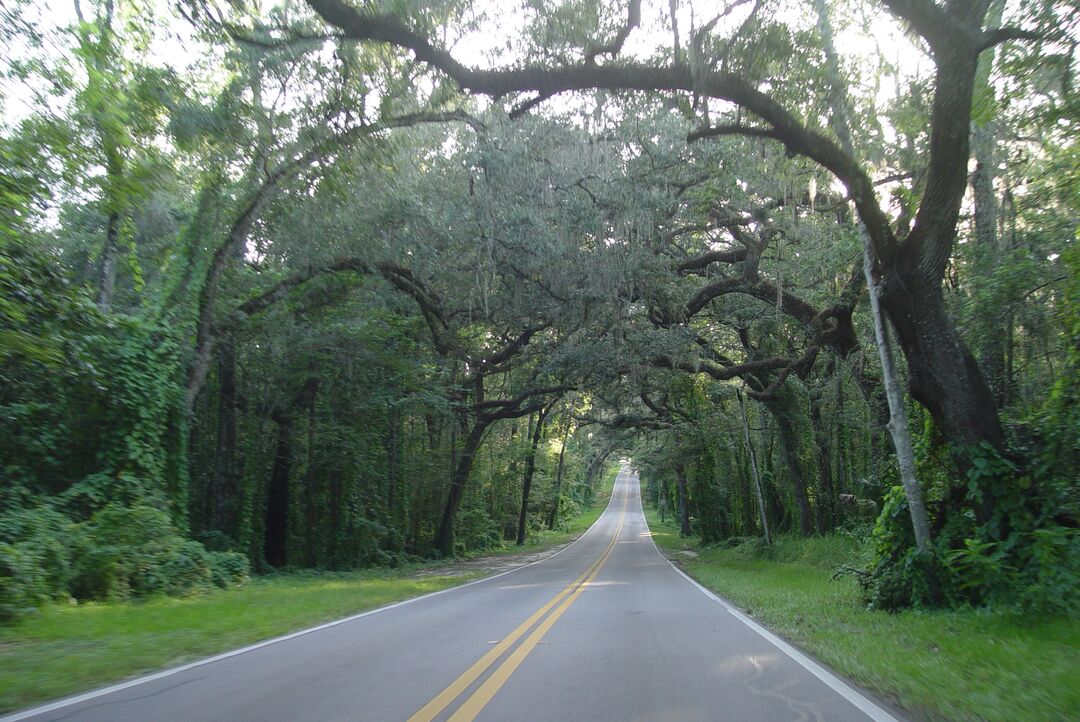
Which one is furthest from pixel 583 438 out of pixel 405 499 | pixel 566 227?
pixel 566 227

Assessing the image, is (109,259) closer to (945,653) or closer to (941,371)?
(941,371)

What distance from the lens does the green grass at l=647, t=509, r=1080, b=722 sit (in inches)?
219

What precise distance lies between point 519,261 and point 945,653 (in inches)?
444

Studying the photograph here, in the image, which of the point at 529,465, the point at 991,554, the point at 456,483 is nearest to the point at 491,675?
the point at 991,554

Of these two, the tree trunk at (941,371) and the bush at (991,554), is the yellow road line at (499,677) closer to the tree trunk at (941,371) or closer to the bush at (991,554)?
the bush at (991,554)

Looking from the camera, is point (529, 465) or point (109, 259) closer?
point (109, 259)

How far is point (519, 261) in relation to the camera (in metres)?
16.5

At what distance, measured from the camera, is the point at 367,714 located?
5.69 meters

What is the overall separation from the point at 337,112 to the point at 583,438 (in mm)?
48838

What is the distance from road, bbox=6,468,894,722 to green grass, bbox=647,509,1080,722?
0.42 meters

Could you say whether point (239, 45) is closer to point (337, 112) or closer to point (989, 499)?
point (337, 112)

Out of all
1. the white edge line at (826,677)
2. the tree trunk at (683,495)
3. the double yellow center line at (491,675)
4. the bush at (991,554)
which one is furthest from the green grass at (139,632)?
the tree trunk at (683,495)

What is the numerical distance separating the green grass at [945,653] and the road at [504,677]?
0.42 meters

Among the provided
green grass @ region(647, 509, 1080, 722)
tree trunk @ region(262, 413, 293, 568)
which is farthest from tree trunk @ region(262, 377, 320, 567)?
green grass @ region(647, 509, 1080, 722)
